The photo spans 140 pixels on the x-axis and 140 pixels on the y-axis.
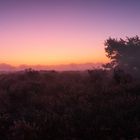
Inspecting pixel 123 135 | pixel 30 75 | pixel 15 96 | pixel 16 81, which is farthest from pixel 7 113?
pixel 30 75

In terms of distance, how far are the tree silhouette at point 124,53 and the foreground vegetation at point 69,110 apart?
15.0 meters

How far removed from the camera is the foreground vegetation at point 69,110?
12883 millimetres

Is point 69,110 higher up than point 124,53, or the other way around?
point 124,53

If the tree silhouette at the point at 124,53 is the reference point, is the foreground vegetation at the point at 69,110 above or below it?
below

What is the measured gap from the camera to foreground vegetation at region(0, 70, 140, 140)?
12883 mm

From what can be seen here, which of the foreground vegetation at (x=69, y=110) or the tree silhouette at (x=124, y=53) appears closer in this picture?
the foreground vegetation at (x=69, y=110)

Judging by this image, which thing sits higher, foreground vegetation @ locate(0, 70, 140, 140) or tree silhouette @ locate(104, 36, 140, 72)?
tree silhouette @ locate(104, 36, 140, 72)

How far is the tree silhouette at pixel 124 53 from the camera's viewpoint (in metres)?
39.6

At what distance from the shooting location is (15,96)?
19.9m

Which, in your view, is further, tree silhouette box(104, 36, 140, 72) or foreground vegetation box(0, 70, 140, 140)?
tree silhouette box(104, 36, 140, 72)

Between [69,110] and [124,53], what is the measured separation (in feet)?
84.9

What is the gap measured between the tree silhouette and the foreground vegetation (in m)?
15.0

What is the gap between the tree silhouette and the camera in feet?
130

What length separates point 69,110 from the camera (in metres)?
16.0
